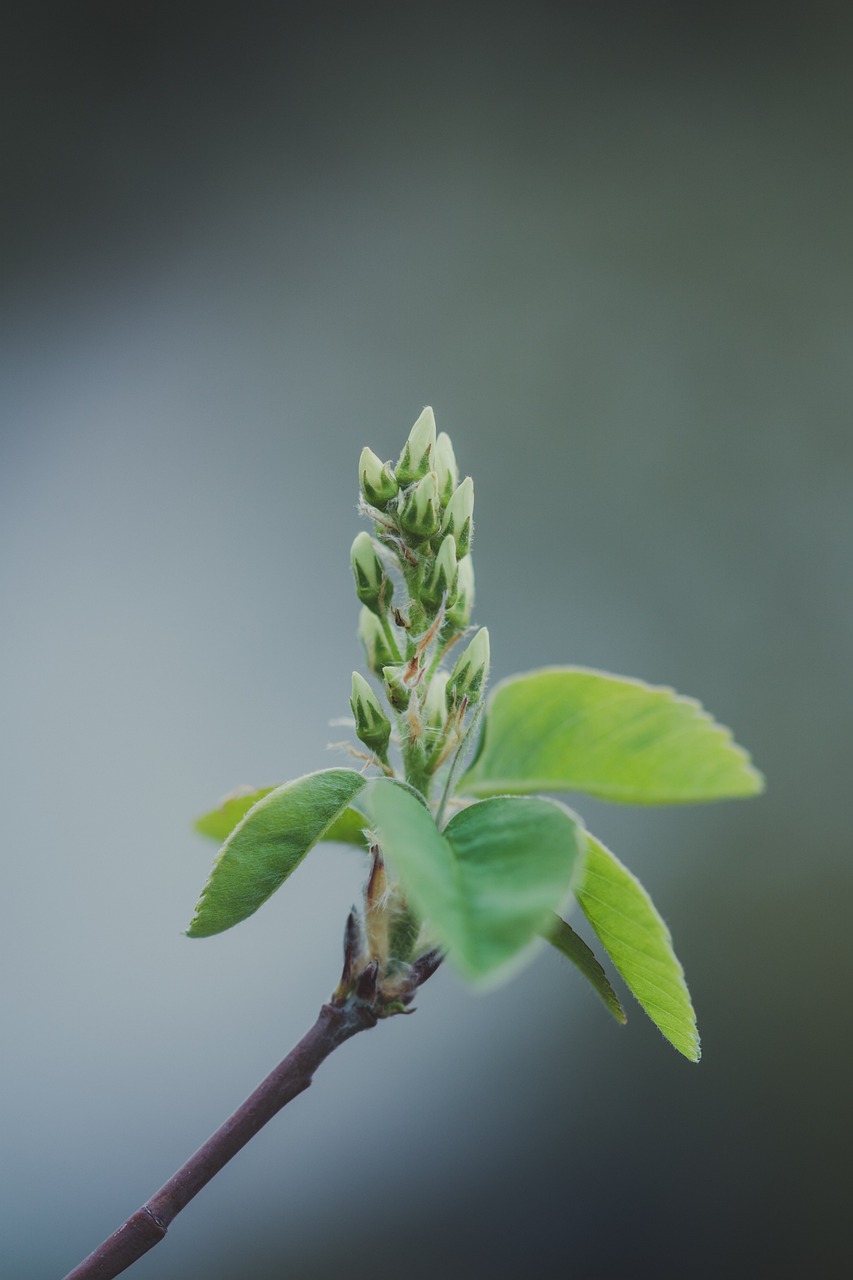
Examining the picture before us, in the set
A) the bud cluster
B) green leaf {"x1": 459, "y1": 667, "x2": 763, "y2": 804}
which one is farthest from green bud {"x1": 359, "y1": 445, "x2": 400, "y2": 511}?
green leaf {"x1": 459, "y1": 667, "x2": 763, "y2": 804}

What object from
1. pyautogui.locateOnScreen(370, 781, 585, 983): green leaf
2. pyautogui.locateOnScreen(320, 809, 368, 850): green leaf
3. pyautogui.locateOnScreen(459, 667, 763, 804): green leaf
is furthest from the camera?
pyautogui.locateOnScreen(320, 809, 368, 850): green leaf

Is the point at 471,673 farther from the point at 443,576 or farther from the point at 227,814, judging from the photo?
the point at 227,814

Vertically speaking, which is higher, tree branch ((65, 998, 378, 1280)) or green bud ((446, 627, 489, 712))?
green bud ((446, 627, 489, 712))

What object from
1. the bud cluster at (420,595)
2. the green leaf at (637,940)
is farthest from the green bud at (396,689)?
the green leaf at (637,940)

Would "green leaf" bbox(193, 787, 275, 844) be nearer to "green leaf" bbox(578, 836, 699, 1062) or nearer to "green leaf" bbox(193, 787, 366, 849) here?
"green leaf" bbox(193, 787, 366, 849)

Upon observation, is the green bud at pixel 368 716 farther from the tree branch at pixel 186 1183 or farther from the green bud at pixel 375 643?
the tree branch at pixel 186 1183

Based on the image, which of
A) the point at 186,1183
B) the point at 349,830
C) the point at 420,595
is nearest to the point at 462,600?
the point at 420,595

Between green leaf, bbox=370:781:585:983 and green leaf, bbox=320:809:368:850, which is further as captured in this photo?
green leaf, bbox=320:809:368:850
